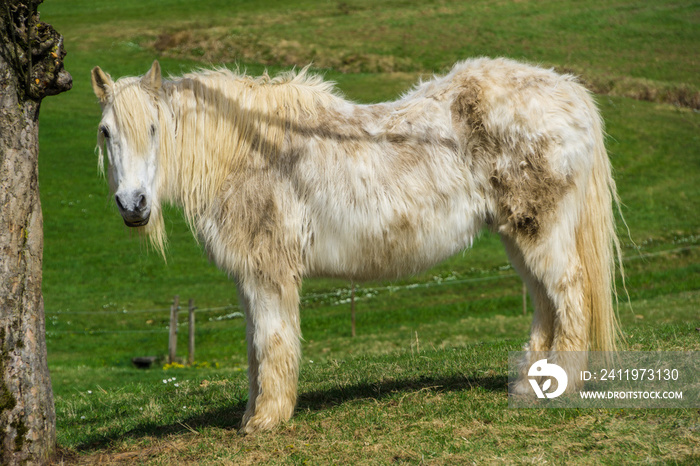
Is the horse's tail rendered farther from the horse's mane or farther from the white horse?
the horse's mane

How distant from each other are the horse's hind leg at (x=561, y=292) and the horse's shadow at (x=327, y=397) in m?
0.60

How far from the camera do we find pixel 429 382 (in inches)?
257

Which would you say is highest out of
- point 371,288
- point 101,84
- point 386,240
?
point 101,84

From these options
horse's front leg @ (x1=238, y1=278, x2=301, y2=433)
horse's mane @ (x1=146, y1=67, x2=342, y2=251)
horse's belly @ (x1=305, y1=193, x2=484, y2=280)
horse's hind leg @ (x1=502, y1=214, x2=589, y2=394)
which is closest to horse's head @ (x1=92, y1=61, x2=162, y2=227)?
horse's mane @ (x1=146, y1=67, x2=342, y2=251)

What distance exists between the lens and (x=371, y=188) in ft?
18.1

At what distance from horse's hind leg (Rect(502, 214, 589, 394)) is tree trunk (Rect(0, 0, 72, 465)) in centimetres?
382

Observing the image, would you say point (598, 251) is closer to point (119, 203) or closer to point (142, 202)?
point (142, 202)

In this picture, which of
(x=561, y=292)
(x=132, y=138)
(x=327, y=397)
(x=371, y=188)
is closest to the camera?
(x=132, y=138)

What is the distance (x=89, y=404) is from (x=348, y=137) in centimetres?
488

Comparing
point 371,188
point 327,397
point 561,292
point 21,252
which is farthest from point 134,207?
point 561,292

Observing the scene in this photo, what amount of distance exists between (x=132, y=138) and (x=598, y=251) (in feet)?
13.0

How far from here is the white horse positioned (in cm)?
541

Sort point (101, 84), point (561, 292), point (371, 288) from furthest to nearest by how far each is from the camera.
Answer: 1. point (371, 288)
2. point (561, 292)
3. point (101, 84)

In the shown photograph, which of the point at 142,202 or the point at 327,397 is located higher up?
the point at 142,202
